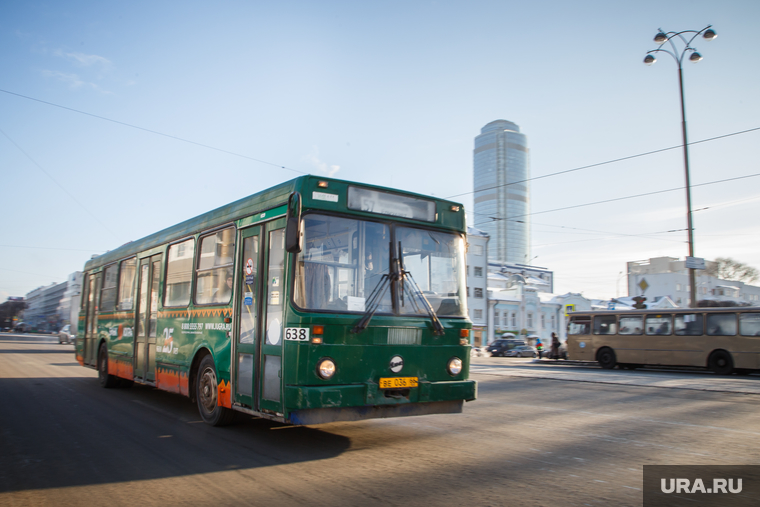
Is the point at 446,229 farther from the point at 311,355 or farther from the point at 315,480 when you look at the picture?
the point at 315,480

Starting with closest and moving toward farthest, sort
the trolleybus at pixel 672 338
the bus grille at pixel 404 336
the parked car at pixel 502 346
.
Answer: the bus grille at pixel 404 336, the trolleybus at pixel 672 338, the parked car at pixel 502 346

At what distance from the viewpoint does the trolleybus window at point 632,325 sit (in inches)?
936

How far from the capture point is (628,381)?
633 inches

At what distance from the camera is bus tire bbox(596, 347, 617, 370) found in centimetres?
2489

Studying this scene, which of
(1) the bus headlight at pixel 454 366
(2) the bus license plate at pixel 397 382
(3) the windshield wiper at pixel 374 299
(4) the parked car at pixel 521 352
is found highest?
(3) the windshield wiper at pixel 374 299

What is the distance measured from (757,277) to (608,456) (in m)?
78.7

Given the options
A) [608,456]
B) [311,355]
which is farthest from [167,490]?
[608,456]

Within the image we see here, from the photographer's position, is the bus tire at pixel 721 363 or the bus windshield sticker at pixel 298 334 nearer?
the bus windshield sticker at pixel 298 334

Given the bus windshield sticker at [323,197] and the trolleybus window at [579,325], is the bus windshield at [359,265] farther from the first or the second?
the trolleybus window at [579,325]

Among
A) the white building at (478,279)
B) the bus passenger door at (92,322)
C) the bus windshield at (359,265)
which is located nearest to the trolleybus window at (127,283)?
the bus passenger door at (92,322)

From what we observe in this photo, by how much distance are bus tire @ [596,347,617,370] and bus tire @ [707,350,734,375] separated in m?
4.26

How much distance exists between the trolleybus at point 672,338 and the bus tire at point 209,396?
1993cm

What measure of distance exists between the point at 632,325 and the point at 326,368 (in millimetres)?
21662

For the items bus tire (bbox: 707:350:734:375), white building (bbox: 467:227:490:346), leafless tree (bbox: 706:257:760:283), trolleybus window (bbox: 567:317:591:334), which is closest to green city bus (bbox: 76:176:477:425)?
bus tire (bbox: 707:350:734:375)
